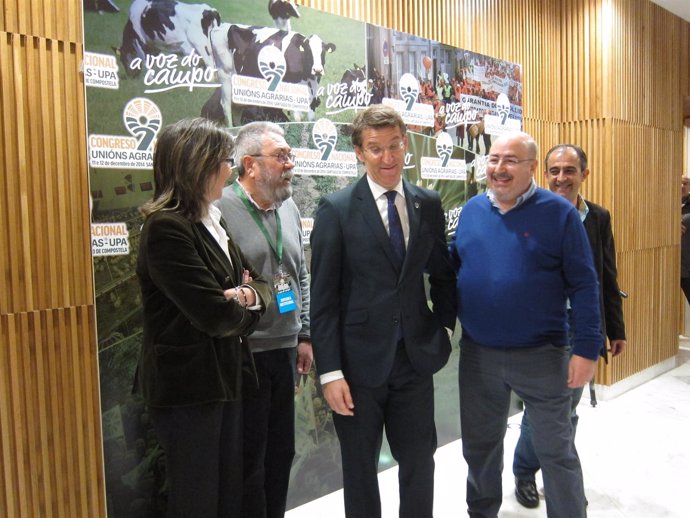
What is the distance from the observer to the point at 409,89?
13.3 ft

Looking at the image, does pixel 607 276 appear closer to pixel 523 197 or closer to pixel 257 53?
pixel 523 197

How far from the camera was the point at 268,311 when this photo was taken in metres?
2.64

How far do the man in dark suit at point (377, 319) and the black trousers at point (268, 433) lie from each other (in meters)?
0.37

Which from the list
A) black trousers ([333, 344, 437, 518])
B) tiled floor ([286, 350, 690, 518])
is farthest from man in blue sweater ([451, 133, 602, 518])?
tiled floor ([286, 350, 690, 518])

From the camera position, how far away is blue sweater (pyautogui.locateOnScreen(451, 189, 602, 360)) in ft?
8.39

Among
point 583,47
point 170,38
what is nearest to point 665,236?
point 583,47

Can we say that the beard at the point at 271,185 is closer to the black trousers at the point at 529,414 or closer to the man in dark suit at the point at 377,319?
the man in dark suit at the point at 377,319

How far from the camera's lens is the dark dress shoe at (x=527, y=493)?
352cm

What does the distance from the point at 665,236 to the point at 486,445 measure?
470 cm

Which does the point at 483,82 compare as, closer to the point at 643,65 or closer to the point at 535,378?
the point at 643,65

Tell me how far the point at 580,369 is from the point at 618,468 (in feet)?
6.41

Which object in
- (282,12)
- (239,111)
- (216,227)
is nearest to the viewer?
(216,227)

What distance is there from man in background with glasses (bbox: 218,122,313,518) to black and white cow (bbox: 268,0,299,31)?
33.5 inches

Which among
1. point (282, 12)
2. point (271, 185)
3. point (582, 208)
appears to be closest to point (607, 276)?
point (582, 208)
